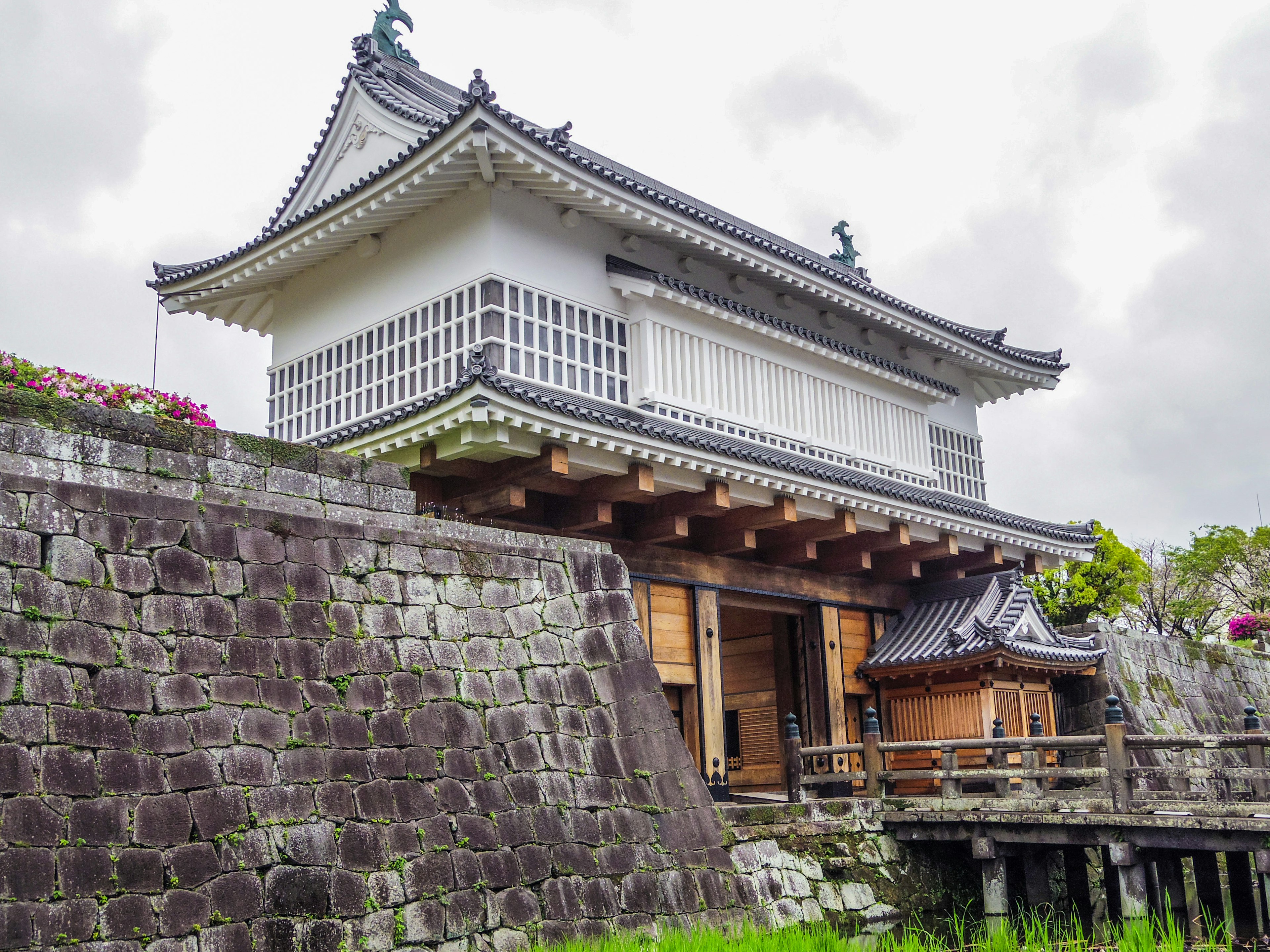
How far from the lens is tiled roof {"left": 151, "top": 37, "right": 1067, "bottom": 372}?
11852 mm

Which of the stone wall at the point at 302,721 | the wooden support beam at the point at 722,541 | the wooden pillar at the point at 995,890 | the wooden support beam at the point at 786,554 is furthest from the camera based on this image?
the wooden support beam at the point at 786,554

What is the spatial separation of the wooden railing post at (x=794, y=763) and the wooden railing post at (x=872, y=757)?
0.76 meters

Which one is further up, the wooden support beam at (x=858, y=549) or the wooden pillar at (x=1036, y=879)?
the wooden support beam at (x=858, y=549)

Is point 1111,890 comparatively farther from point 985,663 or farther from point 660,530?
point 660,530

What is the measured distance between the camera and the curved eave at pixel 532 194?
11.5m

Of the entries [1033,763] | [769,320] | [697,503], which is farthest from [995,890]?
[769,320]

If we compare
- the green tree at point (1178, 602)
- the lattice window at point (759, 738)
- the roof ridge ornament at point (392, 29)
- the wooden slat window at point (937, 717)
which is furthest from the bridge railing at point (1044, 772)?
the green tree at point (1178, 602)

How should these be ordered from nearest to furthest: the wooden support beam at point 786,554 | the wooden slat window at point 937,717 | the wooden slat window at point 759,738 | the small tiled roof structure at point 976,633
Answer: the small tiled roof structure at point 976,633 < the wooden support beam at point 786,554 < the wooden slat window at point 937,717 < the wooden slat window at point 759,738

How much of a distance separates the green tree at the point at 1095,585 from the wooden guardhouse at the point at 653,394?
1123 centimetres

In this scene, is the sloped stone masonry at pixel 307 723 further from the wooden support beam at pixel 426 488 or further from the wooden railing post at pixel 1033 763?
the wooden railing post at pixel 1033 763

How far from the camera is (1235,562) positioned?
36.3 meters

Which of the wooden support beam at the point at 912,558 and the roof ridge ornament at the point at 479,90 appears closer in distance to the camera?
the roof ridge ornament at the point at 479,90

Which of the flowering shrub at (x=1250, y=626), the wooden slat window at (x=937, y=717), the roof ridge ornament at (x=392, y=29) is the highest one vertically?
the roof ridge ornament at (x=392, y=29)

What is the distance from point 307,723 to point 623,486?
5171mm
